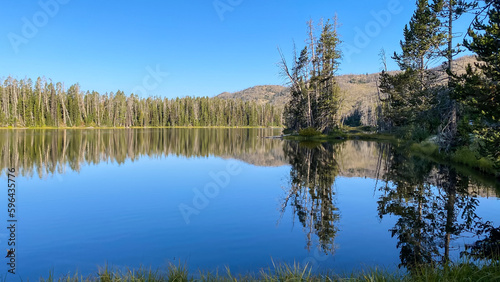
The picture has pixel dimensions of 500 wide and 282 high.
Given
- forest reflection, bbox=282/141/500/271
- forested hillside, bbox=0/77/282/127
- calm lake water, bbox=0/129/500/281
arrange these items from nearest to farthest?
calm lake water, bbox=0/129/500/281, forest reflection, bbox=282/141/500/271, forested hillside, bbox=0/77/282/127

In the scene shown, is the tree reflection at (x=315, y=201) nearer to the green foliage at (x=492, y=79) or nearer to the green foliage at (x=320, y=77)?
the green foliage at (x=492, y=79)

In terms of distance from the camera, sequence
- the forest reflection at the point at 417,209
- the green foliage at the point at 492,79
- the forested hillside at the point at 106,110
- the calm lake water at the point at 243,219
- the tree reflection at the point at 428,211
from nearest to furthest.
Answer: the calm lake water at the point at 243,219, the tree reflection at the point at 428,211, the forest reflection at the point at 417,209, the green foliage at the point at 492,79, the forested hillside at the point at 106,110

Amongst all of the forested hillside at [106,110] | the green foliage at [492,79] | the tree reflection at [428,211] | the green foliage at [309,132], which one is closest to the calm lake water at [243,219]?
the tree reflection at [428,211]

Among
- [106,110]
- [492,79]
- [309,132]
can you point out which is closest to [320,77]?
[309,132]

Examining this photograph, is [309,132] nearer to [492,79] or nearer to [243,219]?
[492,79]

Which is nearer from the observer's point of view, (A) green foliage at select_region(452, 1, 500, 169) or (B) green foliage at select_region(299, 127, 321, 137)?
(A) green foliage at select_region(452, 1, 500, 169)

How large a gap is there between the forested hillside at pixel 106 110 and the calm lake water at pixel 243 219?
109987mm

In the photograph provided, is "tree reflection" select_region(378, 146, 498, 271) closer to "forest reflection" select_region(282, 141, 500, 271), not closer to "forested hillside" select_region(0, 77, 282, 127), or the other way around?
"forest reflection" select_region(282, 141, 500, 271)

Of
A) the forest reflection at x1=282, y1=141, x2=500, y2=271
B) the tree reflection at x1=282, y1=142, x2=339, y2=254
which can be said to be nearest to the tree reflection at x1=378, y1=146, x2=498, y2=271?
the forest reflection at x1=282, y1=141, x2=500, y2=271

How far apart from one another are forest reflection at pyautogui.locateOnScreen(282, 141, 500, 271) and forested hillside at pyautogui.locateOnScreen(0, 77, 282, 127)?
392 ft

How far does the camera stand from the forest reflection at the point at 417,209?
7754 mm

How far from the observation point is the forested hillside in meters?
106

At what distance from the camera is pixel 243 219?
10.4m

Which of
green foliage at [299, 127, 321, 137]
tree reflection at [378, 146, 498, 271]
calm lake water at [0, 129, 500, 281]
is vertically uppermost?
green foliage at [299, 127, 321, 137]
